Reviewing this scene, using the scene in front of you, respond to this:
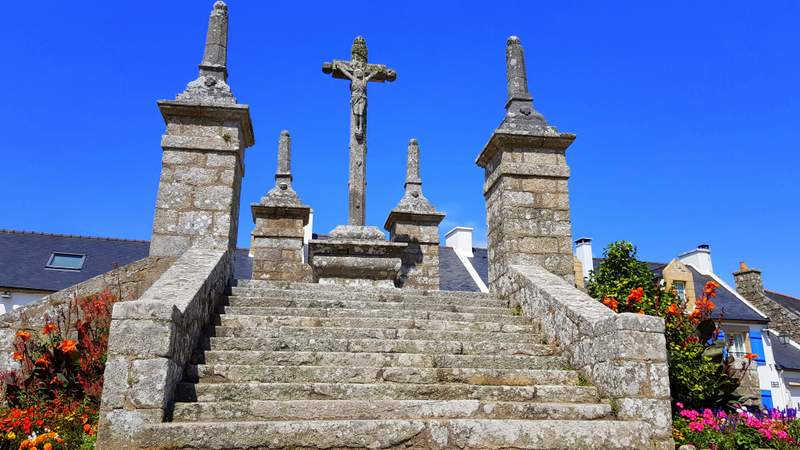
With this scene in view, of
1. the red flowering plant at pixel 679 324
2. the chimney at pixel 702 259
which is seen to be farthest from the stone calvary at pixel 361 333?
the chimney at pixel 702 259

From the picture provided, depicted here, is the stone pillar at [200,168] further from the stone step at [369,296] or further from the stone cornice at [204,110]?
the stone step at [369,296]

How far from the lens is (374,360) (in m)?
5.12

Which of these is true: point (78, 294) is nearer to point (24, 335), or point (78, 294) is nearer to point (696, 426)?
point (24, 335)

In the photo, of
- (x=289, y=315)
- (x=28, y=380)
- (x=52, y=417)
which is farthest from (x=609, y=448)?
(x=28, y=380)

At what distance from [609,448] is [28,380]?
487 centimetres

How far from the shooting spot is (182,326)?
449 centimetres

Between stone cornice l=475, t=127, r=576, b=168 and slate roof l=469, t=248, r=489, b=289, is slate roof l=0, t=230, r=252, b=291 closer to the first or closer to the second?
slate roof l=469, t=248, r=489, b=289

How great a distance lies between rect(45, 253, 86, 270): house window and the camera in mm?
18844

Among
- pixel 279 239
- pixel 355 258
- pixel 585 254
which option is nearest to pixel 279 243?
pixel 279 239

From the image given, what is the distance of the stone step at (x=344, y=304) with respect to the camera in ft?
20.5

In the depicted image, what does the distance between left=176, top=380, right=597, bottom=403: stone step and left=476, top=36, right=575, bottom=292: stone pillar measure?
253 cm

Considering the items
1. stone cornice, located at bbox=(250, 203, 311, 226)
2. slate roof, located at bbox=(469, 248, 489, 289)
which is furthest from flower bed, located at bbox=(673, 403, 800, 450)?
slate roof, located at bbox=(469, 248, 489, 289)

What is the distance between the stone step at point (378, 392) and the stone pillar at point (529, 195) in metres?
2.53

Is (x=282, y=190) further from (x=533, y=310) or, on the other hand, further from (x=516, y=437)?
(x=516, y=437)
